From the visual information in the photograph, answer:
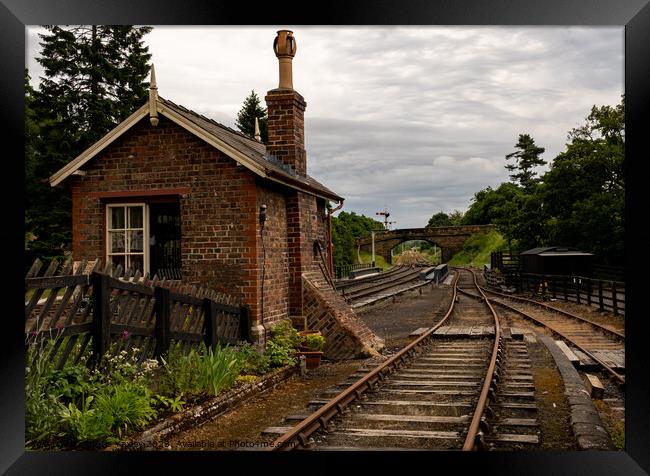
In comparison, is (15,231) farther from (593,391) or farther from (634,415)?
(593,391)

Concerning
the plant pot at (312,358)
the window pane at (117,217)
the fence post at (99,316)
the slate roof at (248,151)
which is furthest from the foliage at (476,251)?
the fence post at (99,316)

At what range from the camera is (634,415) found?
4.68m

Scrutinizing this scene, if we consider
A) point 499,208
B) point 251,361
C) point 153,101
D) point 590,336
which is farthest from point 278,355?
point 499,208

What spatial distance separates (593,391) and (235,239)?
586cm

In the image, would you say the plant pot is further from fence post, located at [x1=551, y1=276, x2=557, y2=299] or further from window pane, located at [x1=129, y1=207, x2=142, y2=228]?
fence post, located at [x1=551, y1=276, x2=557, y2=299]

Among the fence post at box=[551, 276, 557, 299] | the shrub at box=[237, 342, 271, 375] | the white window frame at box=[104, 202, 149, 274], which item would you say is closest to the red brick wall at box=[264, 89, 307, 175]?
the white window frame at box=[104, 202, 149, 274]

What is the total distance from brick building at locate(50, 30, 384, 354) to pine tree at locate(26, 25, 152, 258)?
6.07 metres

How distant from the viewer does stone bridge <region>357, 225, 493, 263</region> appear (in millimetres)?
61531

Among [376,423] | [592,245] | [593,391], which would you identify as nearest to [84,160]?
[376,423]

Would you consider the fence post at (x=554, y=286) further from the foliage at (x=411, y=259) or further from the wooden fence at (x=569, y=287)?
the foliage at (x=411, y=259)

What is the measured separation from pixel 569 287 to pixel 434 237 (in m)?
40.4

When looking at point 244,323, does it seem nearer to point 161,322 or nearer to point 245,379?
point 245,379
